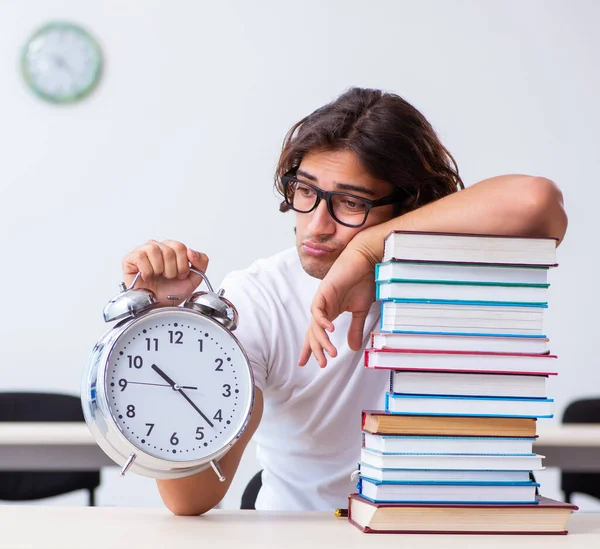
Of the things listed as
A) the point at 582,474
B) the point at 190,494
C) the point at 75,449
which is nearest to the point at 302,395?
the point at 190,494

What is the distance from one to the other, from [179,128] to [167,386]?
9.87 feet

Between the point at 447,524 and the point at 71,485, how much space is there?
2.34 metres

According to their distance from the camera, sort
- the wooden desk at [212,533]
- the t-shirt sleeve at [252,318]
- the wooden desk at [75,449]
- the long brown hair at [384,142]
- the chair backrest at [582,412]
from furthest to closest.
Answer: the chair backrest at [582,412] → the wooden desk at [75,449] → the long brown hair at [384,142] → the t-shirt sleeve at [252,318] → the wooden desk at [212,533]

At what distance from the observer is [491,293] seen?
40.9 inches

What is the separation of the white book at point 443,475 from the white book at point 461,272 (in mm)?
251

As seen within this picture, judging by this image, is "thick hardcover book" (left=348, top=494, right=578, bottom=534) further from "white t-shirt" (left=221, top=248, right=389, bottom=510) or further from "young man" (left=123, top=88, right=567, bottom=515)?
"white t-shirt" (left=221, top=248, right=389, bottom=510)

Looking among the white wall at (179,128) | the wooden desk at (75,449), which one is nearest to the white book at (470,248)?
the wooden desk at (75,449)

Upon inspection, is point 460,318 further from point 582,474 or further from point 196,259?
point 582,474

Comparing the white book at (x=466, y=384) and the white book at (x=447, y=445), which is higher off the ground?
the white book at (x=466, y=384)

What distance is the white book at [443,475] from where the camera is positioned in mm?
1010

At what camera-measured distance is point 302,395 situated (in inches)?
A: 64.6

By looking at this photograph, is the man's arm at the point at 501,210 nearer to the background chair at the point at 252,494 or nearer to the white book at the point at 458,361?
the white book at the point at 458,361

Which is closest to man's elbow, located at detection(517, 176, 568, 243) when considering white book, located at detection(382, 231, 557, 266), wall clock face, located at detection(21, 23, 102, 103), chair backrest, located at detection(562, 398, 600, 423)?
white book, located at detection(382, 231, 557, 266)

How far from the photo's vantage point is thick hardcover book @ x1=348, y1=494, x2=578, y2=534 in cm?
101
